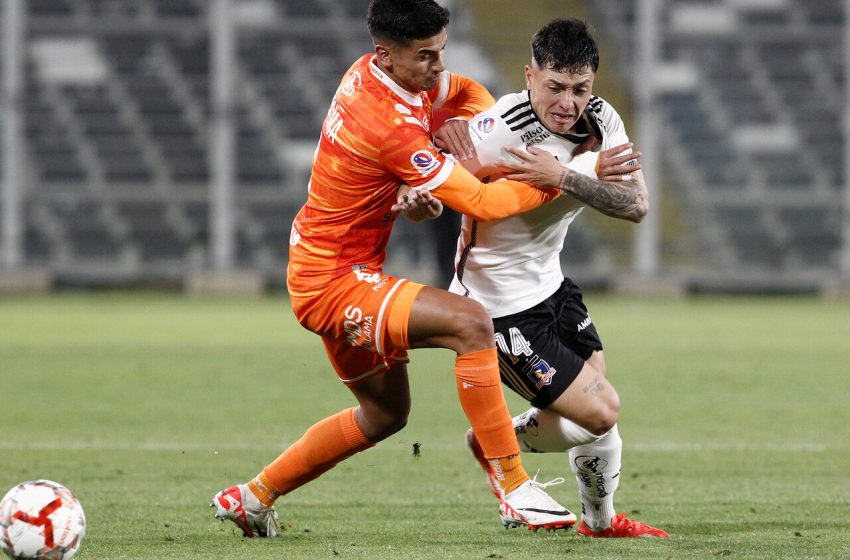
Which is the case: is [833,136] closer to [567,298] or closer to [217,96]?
[217,96]

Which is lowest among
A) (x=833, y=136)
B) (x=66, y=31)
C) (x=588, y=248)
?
(x=588, y=248)

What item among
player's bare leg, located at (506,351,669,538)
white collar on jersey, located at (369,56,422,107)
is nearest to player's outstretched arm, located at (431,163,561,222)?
white collar on jersey, located at (369,56,422,107)

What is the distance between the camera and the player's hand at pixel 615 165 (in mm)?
5094

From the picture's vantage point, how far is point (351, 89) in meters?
5.08

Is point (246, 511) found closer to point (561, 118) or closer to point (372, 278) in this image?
point (372, 278)

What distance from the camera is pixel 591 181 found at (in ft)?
16.5

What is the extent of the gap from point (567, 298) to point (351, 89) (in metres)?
1.16

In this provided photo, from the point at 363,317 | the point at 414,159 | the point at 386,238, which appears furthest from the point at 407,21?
the point at 363,317

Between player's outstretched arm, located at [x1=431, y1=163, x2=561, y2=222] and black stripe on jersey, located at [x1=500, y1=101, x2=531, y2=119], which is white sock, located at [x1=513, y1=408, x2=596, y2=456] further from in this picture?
black stripe on jersey, located at [x1=500, y1=101, x2=531, y2=119]


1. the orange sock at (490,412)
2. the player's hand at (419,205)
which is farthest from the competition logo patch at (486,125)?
the orange sock at (490,412)

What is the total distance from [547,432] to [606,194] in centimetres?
A: 94

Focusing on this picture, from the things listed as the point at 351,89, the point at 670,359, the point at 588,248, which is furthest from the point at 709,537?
the point at 588,248

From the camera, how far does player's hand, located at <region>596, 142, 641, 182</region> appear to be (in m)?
5.09

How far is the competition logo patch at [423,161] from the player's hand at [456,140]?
1.28 feet
